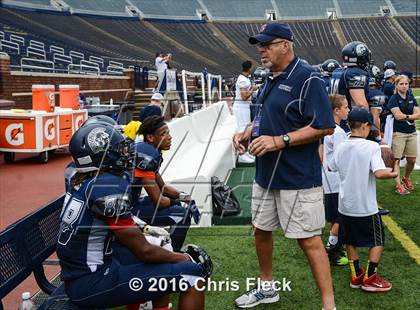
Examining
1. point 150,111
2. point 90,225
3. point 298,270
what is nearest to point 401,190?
point 298,270

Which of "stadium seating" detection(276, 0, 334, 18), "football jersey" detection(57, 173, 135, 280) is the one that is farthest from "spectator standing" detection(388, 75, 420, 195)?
"stadium seating" detection(276, 0, 334, 18)

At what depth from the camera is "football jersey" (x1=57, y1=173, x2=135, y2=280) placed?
2814 millimetres

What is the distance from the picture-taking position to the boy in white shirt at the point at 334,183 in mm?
4902

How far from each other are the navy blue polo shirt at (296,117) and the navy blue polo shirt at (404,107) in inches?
174

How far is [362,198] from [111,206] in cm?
229

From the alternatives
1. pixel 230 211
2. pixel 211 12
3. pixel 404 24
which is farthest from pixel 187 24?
pixel 230 211

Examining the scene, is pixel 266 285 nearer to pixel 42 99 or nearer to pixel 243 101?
pixel 243 101

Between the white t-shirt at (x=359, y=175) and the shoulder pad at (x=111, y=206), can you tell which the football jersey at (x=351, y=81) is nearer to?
the white t-shirt at (x=359, y=175)

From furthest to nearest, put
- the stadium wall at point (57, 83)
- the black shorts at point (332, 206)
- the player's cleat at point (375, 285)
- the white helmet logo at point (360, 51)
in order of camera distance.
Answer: the stadium wall at point (57, 83) → the white helmet logo at point (360, 51) → the black shorts at point (332, 206) → the player's cleat at point (375, 285)

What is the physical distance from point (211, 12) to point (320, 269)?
6097 cm

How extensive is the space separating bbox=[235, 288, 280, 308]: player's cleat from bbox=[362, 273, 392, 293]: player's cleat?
2.50 ft

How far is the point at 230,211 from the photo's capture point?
20.5 ft

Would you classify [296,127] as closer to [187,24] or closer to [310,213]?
[310,213]

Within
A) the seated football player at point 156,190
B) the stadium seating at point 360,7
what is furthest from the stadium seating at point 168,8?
the seated football player at point 156,190
